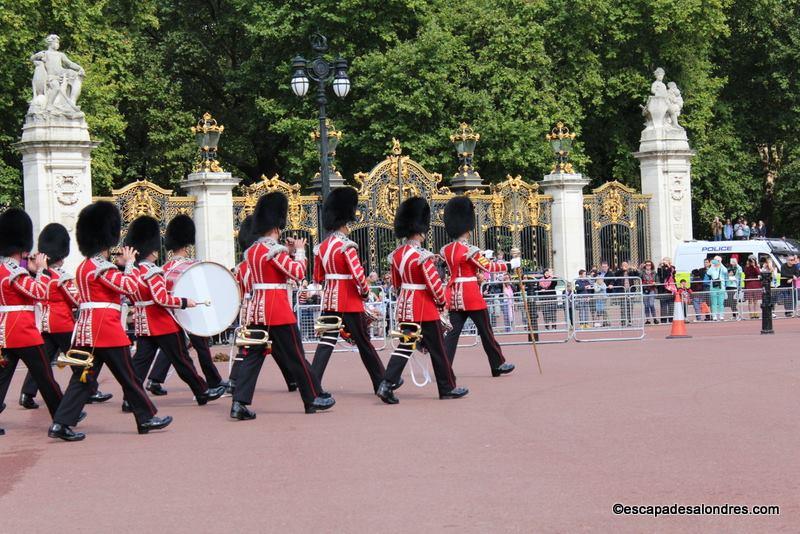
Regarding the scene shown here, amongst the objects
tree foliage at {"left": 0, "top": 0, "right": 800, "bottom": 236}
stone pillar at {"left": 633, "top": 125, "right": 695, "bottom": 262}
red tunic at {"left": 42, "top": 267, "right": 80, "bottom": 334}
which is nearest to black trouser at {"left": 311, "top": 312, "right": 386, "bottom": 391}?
red tunic at {"left": 42, "top": 267, "right": 80, "bottom": 334}

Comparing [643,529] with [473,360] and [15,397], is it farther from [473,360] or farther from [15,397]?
[473,360]

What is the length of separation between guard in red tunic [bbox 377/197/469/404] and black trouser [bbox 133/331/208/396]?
169cm

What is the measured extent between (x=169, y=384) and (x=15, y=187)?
1647 cm

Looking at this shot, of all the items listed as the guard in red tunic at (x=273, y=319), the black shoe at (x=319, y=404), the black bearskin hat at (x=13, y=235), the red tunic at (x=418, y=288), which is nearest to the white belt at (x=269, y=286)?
the guard in red tunic at (x=273, y=319)

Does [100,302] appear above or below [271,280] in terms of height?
below

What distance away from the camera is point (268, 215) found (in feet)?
37.3

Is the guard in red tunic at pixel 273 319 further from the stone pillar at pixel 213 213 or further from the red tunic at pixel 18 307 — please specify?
the stone pillar at pixel 213 213

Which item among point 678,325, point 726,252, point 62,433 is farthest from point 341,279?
point 726,252

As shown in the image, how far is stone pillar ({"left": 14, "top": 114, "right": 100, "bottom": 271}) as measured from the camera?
848 inches

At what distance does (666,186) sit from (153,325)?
16.8 metres

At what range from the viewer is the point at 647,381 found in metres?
12.9

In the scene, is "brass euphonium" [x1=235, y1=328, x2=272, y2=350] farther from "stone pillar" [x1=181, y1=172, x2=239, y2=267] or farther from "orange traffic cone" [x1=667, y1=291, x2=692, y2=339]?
"stone pillar" [x1=181, y1=172, x2=239, y2=267]

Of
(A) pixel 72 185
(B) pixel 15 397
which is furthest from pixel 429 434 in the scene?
(A) pixel 72 185

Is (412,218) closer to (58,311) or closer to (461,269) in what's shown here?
(461,269)
